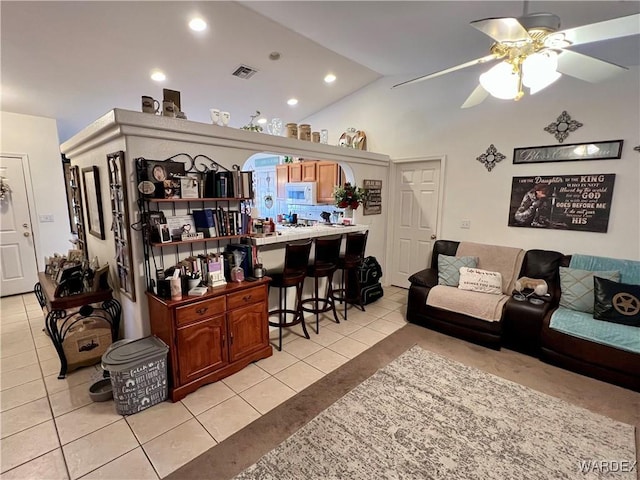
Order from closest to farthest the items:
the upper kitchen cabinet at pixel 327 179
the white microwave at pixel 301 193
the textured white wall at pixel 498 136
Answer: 1. the textured white wall at pixel 498 136
2. the upper kitchen cabinet at pixel 327 179
3. the white microwave at pixel 301 193

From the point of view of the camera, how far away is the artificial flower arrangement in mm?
4258

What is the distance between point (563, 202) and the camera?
3457 millimetres

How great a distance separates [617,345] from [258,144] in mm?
3559

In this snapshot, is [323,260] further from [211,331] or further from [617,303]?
[617,303]

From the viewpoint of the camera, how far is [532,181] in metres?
3.62

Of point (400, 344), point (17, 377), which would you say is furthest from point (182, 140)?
point (400, 344)

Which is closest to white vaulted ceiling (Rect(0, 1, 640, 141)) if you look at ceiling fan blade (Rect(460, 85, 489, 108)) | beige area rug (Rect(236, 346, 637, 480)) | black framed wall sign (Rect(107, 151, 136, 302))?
ceiling fan blade (Rect(460, 85, 489, 108))

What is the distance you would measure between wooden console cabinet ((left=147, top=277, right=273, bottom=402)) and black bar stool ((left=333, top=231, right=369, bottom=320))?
1.29 meters

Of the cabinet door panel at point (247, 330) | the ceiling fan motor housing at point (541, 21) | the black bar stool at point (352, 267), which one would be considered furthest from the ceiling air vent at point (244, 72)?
the ceiling fan motor housing at point (541, 21)

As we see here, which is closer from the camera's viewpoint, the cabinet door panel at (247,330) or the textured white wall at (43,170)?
the cabinet door panel at (247,330)

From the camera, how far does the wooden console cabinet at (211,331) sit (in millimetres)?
2340

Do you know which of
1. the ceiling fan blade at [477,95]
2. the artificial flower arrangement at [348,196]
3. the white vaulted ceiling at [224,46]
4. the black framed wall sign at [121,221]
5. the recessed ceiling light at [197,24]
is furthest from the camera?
the artificial flower arrangement at [348,196]

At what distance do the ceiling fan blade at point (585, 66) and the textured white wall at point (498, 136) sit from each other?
1.70 m

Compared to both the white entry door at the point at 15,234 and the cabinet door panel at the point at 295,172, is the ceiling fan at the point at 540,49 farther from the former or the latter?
the white entry door at the point at 15,234
